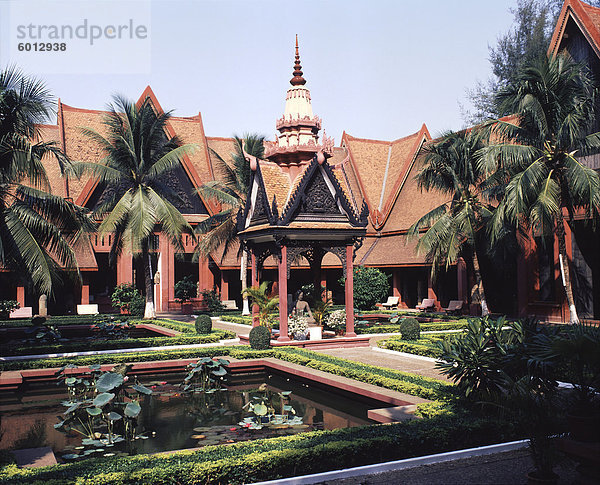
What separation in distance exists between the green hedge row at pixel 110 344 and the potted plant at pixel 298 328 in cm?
270

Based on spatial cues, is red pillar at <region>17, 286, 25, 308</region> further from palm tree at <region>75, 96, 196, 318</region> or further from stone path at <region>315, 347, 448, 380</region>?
stone path at <region>315, 347, 448, 380</region>

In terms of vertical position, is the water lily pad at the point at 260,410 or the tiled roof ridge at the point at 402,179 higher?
the tiled roof ridge at the point at 402,179

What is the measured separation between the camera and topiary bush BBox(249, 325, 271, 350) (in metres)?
16.4

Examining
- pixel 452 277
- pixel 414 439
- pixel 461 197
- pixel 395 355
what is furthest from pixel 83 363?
pixel 452 277

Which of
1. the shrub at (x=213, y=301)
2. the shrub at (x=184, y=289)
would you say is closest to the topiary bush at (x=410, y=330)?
the shrub at (x=213, y=301)

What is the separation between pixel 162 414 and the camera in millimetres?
11094

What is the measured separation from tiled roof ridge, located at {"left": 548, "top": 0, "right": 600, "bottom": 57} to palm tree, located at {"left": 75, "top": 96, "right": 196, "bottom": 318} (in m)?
15.7

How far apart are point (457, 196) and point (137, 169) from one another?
13.8 metres

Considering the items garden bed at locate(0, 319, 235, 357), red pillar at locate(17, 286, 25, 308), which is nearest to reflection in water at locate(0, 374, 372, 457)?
garden bed at locate(0, 319, 235, 357)

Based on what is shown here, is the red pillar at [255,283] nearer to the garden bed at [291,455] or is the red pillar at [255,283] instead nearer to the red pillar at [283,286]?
the red pillar at [283,286]

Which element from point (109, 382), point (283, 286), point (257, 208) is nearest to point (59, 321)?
point (257, 208)

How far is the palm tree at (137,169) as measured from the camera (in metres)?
24.9

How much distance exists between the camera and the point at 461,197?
24469 mm

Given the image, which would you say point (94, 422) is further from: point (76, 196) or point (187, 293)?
point (76, 196)
